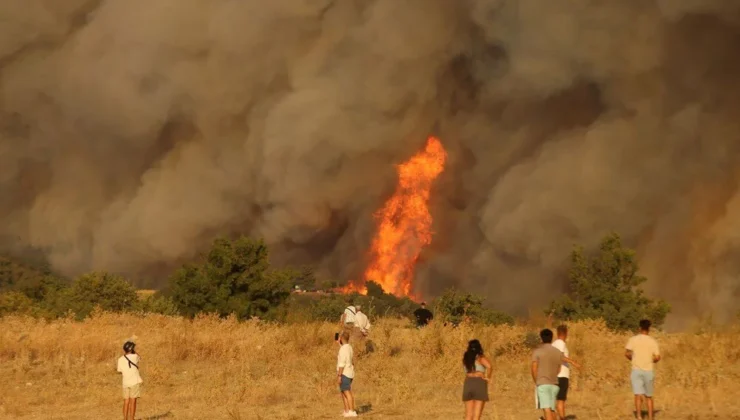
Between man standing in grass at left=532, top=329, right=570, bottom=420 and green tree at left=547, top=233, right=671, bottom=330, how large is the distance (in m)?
15.4

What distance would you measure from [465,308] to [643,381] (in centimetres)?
1757

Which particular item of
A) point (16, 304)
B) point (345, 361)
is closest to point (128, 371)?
point (345, 361)

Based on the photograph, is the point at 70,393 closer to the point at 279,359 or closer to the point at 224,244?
the point at 279,359

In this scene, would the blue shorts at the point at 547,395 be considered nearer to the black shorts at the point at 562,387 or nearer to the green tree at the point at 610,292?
the black shorts at the point at 562,387

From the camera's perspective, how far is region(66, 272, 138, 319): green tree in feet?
112

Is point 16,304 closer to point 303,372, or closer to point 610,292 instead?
point 303,372

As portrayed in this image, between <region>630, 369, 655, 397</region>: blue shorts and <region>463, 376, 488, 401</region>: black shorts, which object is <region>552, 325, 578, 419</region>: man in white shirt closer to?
<region>630, 369, 655, 397</region>: blue shorts

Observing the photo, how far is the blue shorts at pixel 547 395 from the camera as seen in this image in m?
11.1

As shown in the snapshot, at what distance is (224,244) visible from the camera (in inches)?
1162

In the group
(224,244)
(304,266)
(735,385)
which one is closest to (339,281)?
(304,266)

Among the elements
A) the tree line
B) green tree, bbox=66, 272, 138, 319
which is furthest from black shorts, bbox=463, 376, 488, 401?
green tree, bbox=66, 272, 138, 319

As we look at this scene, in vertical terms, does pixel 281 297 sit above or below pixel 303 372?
above

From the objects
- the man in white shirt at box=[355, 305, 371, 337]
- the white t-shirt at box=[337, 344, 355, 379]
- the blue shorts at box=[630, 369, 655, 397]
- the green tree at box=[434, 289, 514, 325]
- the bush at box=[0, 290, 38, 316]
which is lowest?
the blue shorts at box=[630, 369, 655, 397]

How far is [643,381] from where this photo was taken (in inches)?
470
